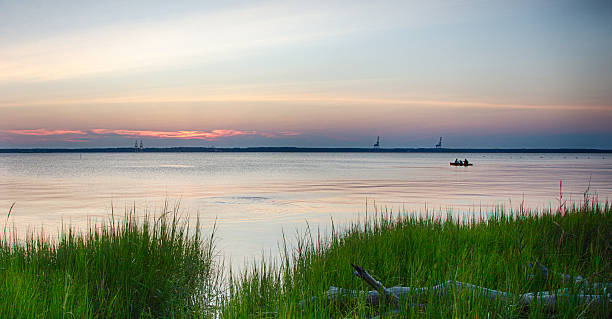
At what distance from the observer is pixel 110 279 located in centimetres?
631

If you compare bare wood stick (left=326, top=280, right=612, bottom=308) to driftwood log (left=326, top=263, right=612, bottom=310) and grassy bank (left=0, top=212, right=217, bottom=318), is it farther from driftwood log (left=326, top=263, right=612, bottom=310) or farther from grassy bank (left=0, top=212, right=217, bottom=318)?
grassy bank (left=0, top=212, right=217, bottom=318)

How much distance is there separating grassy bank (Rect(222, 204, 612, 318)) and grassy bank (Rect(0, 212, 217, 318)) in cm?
85

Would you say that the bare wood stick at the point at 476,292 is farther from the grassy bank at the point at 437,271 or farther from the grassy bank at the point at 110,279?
the grassy bank at the point at 110,279

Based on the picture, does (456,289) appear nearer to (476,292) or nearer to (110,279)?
(476,292)

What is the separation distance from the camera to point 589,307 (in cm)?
476

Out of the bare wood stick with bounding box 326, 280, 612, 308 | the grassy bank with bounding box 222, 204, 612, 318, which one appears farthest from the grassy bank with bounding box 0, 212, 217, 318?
the bare wood stick with bounding box 326, 280, 612, 308

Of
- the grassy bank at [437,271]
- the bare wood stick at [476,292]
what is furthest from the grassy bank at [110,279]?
the bare wood stick at [476,292]

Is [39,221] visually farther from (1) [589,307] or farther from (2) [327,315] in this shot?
(1) [589,307]

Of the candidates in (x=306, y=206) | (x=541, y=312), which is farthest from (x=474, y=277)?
(x=306, y=206)

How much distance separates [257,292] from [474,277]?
8.57 feet

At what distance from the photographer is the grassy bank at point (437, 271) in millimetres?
4617

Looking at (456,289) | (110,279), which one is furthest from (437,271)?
(110,279)

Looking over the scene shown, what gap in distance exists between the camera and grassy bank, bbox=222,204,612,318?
4.62 m

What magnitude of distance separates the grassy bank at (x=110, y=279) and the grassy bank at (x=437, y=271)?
2.79ft
